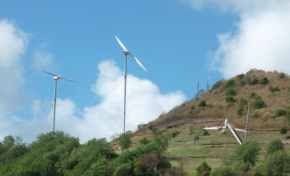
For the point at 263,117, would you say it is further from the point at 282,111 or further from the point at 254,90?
the point at 254,90

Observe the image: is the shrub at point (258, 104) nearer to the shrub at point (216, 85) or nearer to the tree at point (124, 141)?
the shrub at point (216, 85)

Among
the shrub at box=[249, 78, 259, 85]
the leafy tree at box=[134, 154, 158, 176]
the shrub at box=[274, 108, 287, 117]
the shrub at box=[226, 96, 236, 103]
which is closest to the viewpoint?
the leafy tree at box=[134, 154, 158, 176]

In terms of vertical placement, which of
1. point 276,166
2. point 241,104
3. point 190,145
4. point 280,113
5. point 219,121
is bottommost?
point 276,166

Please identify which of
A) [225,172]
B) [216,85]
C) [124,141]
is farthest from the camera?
[216,85]

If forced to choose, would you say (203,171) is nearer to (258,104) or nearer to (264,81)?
(258,104)

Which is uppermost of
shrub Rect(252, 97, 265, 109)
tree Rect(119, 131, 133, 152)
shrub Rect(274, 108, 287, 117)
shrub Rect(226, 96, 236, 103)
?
shrub Rect(226, 96, 236, 103)

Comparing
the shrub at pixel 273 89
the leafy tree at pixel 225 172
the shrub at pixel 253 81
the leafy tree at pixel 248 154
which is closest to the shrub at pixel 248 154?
the leafy tree at pixel 248 154

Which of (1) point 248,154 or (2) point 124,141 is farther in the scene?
(2) point 124,141

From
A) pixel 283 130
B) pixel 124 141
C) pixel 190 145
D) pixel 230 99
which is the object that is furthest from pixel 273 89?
pixel 124 141

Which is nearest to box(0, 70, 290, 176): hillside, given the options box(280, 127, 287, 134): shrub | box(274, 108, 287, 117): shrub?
box(274, 108, 287, 117): shrub

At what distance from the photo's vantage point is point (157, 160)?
61.1 metres

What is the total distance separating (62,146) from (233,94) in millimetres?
52977

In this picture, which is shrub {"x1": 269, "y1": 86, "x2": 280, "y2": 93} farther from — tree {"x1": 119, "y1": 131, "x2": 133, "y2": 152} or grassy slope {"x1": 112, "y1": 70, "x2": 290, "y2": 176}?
tree {"x1": 119, "y1": 131, "x2": 133, "y2": 152}

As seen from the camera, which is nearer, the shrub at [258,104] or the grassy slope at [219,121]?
the grassy slope at [219,121]
